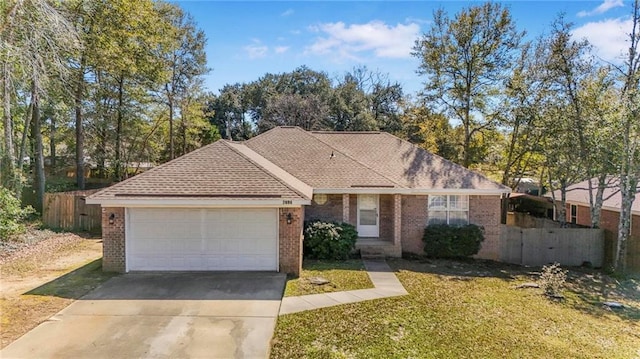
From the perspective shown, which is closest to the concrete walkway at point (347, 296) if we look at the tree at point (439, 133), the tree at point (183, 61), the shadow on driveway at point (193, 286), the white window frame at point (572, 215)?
the shadow on driveway at point (193, 286)

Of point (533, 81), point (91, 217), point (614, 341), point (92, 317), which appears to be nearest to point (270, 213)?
point (92, 317)

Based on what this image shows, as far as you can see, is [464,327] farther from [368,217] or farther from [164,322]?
[368,217]

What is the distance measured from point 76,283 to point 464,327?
32.3 ft

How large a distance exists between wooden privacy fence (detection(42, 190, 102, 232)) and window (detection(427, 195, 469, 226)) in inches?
589

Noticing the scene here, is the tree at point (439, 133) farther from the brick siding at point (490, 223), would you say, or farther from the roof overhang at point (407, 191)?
the roof overhang at point (407, 191)

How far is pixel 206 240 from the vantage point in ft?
36.9

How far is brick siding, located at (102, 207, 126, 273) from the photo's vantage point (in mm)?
10875

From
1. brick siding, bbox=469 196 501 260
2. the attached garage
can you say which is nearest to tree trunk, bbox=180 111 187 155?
the attached garage

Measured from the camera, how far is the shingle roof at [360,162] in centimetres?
1467

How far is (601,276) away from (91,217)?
2098cm

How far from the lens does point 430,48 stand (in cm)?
2355

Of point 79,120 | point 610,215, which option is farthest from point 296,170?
point 610,215

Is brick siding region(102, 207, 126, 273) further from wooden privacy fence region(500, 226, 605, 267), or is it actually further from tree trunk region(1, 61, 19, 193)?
wooden privacy fence region(500, 226, 605, 267)

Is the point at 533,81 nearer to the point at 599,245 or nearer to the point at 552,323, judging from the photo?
the point at 599,245
